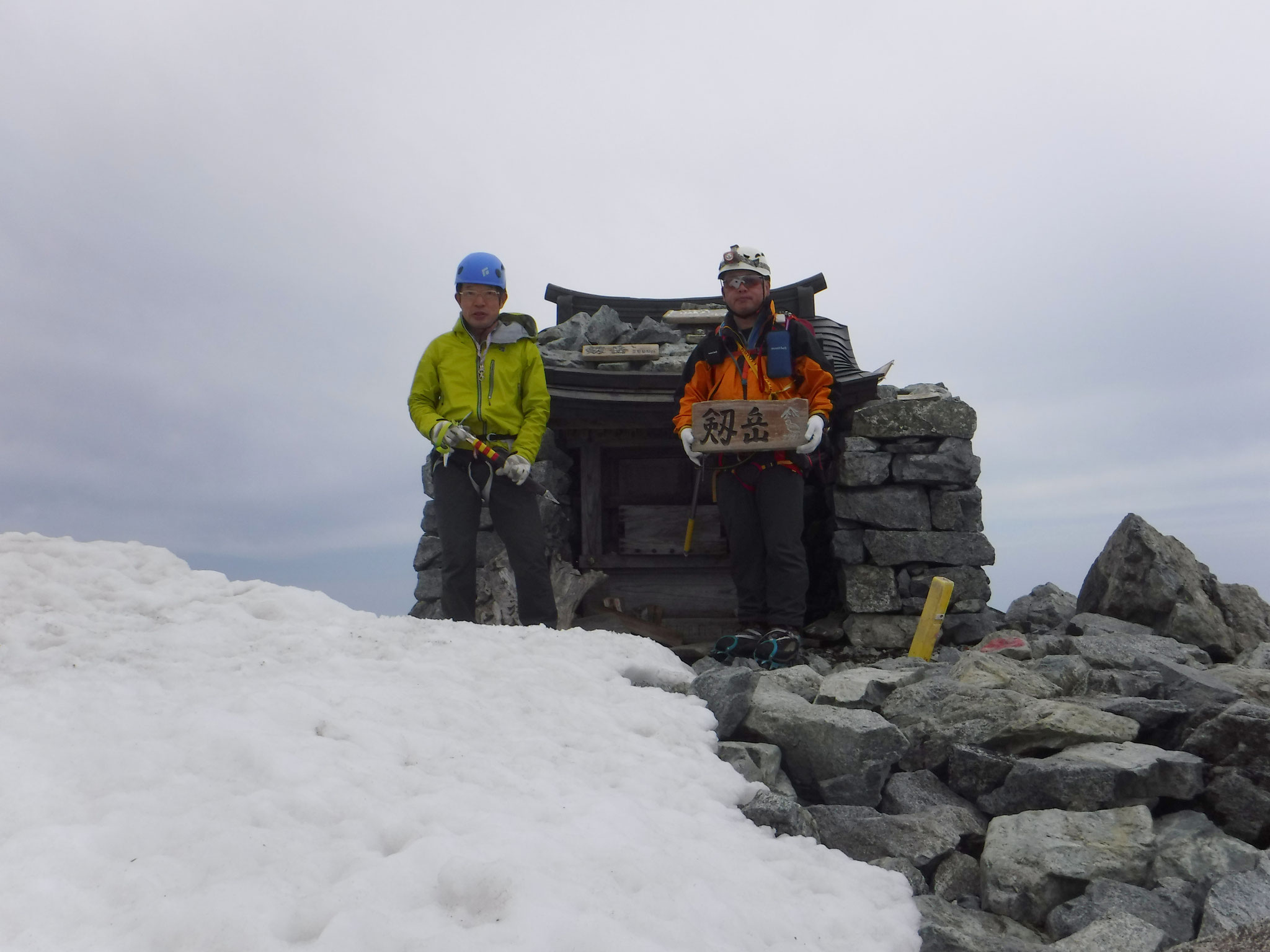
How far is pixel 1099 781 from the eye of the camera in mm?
3613

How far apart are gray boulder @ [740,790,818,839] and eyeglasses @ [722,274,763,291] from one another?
434 centimetres

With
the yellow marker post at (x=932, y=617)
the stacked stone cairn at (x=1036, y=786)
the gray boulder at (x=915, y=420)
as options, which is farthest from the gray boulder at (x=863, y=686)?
the gray boulder at (x=915, y=420)

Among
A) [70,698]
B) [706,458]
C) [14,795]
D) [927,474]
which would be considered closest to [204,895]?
[14,795]

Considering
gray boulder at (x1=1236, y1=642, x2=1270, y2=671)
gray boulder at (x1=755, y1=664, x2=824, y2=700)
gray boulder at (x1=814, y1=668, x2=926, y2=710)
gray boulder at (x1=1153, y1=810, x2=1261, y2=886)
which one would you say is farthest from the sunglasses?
gray boulder at (x1=1236, y1=642, x2=1270, y2=671)

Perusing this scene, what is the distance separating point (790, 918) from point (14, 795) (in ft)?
8.08

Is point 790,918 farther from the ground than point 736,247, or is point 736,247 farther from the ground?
point 736,247

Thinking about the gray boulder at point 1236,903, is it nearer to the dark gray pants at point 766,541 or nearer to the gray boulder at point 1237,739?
the gray boulder at point 1237,739

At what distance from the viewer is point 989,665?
5.02 m

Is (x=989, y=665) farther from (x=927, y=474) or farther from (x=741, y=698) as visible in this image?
(x=927, y=474)

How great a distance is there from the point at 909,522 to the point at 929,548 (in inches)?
12.2

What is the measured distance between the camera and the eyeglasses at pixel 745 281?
6.68 meters

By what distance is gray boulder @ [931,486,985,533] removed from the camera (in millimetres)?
Answer: 8258

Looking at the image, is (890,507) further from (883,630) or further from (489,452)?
(489,452)

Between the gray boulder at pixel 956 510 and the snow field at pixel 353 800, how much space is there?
4.79 metres
